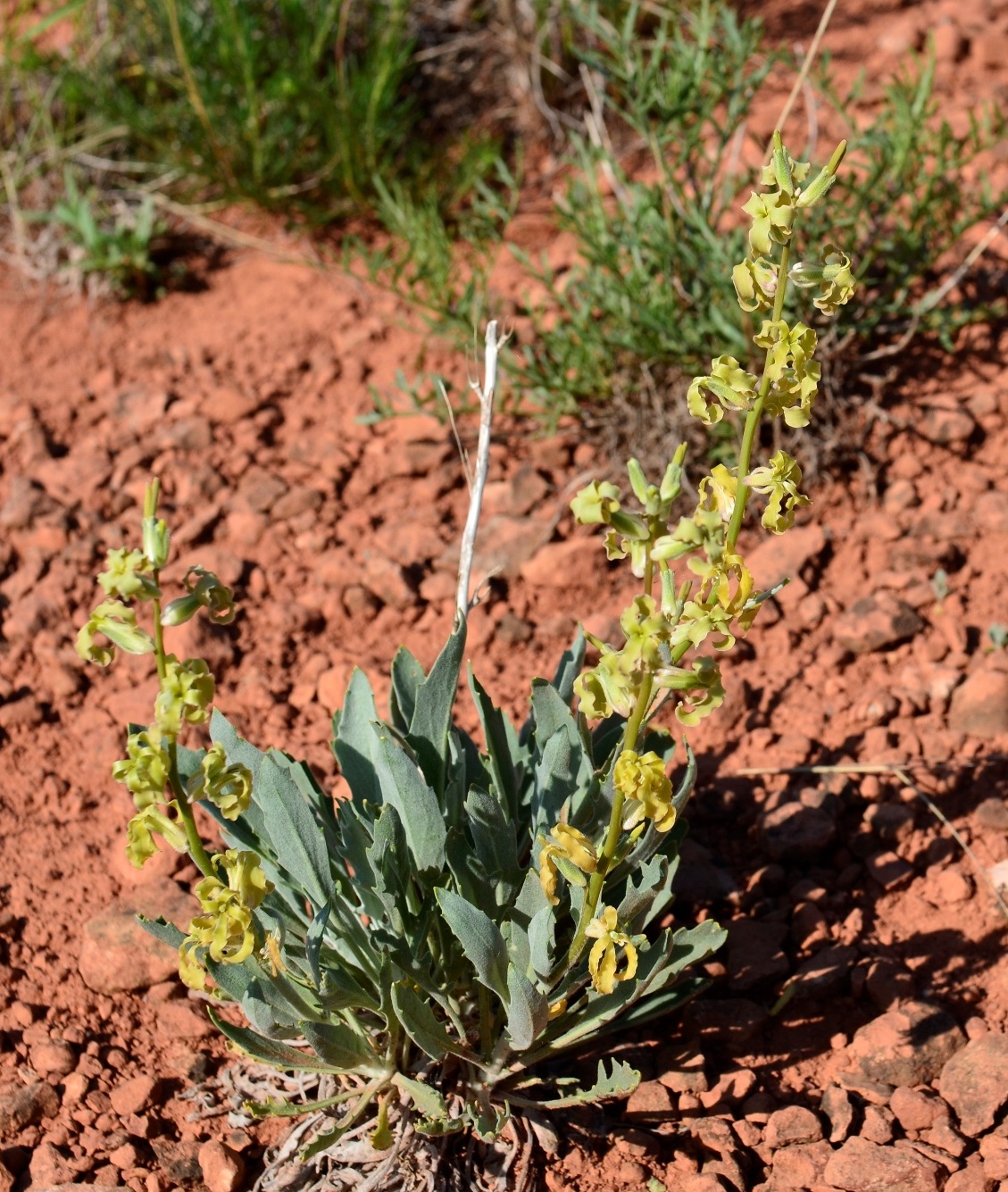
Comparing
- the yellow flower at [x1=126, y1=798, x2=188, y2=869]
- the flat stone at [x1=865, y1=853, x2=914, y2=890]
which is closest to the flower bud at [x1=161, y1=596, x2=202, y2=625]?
the yellow flower at [x1=126, y1=798, x2=188, y2=869]

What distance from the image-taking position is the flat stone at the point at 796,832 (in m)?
2.95

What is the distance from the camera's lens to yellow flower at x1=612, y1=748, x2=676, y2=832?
175 cm

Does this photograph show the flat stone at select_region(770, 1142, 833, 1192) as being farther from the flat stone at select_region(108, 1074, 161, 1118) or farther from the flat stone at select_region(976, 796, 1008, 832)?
the flat stone at select_region(108, 1074, 161, 1118)

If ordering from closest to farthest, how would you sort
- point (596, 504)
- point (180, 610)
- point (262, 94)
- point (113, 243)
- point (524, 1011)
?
point (596, 504) < point (180, 610) < point (524, 1011) < point (113, 243) < point (262, 94)

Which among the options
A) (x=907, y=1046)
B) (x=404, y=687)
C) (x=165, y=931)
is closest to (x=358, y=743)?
(x=404, y=687)

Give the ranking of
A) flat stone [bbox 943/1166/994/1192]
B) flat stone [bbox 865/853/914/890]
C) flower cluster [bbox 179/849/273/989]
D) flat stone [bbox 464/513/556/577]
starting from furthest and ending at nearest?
flat stone [bbox 464/513/556/577] → flat stone [bbox 865/853/914/890] → flat stone [bbox 943/1166/994/1192] → flower cluster [bbox 179/849/273/989]

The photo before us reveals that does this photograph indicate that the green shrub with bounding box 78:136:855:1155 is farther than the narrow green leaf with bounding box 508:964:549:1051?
No

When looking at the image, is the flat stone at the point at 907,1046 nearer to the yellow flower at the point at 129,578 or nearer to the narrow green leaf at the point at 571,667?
the narrow green leaf at the point at 571,667

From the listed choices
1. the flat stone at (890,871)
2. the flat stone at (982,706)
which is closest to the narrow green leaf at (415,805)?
the flat stone at (890,871)

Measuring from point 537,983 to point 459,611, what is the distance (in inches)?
25.1

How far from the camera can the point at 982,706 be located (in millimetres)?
3162

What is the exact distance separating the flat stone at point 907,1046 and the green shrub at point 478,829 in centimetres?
44

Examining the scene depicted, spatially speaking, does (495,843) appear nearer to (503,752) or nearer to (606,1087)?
(503,752)

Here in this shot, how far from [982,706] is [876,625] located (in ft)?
1.09
